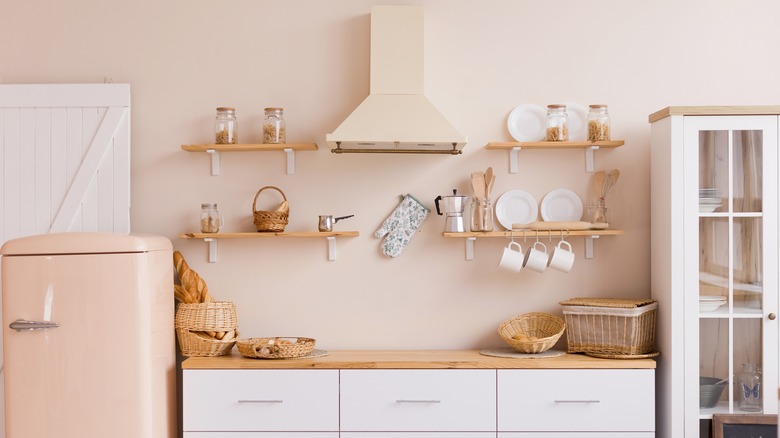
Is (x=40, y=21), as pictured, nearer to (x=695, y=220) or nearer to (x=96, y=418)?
(x=96, y=418)

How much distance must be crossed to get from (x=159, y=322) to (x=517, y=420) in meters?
1.58

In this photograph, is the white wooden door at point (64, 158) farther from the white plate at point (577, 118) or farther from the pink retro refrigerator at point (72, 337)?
the white plate at point (577, 118)

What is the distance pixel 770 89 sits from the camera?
391 centimetres

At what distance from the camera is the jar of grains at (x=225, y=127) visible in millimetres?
3846

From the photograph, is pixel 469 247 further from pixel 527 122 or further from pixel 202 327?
pixel 202 327

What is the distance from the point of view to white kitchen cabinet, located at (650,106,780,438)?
11.4ft

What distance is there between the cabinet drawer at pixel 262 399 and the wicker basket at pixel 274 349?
8 cm

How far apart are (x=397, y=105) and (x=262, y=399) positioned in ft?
4.62

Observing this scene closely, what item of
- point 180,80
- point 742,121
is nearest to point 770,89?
point 742,121

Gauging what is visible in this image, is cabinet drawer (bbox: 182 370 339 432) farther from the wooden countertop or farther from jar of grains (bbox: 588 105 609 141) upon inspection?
jar of grains (bbox: 588 105 609 141)

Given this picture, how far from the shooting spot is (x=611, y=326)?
362 centimetres

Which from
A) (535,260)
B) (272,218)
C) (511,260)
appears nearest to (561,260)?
(535,260)

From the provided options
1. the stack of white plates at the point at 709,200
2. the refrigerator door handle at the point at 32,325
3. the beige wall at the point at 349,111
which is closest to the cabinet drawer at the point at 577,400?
the beige wall at the point at 349,111

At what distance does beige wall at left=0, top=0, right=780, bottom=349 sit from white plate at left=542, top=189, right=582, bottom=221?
0.05 metres
